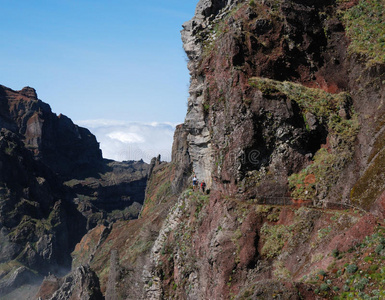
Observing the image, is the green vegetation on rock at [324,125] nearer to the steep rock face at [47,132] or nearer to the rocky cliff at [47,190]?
the rocky cliff at [47,190]

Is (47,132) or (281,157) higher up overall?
(47,132)

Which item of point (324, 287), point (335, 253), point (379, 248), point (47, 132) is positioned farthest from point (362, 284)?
point (47, 132)

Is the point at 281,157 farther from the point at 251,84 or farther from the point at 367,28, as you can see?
the point at 367,28

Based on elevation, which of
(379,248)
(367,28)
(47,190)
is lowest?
(379,248)

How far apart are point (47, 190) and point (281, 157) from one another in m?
119

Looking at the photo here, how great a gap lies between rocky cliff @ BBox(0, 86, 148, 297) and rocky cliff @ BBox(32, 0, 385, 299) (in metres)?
79.3

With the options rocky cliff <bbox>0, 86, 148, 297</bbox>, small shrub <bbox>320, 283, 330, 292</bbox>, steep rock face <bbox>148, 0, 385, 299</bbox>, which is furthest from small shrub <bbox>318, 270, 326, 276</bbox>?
rocky cliff <bbox>0, 86, 148, 297</bbox>

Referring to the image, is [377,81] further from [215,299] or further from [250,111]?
[215,299]

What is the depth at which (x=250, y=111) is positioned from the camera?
2545 cm

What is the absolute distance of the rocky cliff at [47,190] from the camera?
363 ft

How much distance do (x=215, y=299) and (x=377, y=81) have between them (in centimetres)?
1509

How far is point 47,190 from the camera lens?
132000mm

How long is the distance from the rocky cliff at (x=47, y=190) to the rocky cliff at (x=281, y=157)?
79275 millimetres

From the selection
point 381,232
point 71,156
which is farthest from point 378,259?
point 71,156
